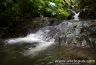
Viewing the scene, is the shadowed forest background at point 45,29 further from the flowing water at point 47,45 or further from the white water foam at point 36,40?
the white water foam at point 36,40

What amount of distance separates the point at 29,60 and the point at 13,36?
4979 millimetres

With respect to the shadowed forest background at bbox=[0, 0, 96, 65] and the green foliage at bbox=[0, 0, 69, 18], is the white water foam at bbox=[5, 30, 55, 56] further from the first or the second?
the green foliage at bbox=[0, 0, 69, 18]

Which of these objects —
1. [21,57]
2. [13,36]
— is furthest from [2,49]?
[13,36]

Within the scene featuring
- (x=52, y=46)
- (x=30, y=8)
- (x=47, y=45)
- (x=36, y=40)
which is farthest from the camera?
(x=30, y=8)

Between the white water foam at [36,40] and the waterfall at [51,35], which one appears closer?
the white water foam at [36,40]

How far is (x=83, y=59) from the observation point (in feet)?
23.8

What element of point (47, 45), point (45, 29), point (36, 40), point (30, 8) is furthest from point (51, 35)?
point (30, 8)

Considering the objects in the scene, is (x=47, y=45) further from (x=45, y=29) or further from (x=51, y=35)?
(x=45, y=29)

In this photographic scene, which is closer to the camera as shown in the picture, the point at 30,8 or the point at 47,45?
the point at 47,45

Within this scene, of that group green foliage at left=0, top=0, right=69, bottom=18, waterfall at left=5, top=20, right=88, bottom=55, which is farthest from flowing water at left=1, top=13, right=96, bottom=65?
green foliage at left=0, top=0, right=69, bottom=18

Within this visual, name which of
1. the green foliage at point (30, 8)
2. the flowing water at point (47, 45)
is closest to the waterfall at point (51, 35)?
the flowing water at point (47, 45)

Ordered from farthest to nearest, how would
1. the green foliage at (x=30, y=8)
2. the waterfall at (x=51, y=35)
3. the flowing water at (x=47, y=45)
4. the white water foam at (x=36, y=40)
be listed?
the green foliage at (x=30, y=8) < the waterfall at (x=51, y=35) < the white water foam at (x=36, y=40) < the flowing water at (x=47, y=45)

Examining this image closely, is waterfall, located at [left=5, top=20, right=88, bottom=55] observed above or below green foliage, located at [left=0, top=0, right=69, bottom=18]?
below

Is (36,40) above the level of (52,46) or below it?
above
